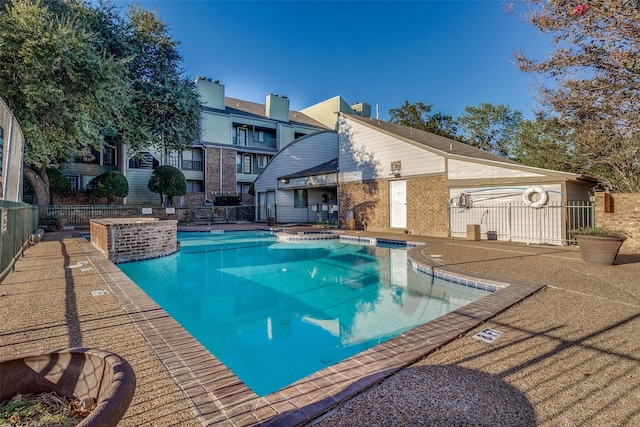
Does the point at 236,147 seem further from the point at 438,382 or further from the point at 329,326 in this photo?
the point at 438,382

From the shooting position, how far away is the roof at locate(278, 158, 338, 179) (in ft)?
60.3

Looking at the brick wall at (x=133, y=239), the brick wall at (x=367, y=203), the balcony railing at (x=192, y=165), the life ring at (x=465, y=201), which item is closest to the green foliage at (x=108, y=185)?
the balcony railing at (x=192, y=165)

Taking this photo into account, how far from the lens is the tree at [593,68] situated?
6261 mm

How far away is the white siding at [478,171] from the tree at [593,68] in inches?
83.7

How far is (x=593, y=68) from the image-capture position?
7.33 metres

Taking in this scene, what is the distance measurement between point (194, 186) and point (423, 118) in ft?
67.7

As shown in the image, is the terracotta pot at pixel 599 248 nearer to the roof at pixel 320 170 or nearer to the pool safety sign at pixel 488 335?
the pool safety sign at pixel 488 335

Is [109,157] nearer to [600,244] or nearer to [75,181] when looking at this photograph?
[75,181]

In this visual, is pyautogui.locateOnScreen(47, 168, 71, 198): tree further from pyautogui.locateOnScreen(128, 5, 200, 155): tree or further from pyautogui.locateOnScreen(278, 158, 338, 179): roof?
pyautogui.locateOnScreen(278, 158, 338, 179): roof

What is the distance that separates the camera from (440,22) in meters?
15.1

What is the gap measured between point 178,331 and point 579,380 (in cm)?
342

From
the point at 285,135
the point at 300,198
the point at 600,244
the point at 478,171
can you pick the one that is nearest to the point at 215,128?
the point at 285,135

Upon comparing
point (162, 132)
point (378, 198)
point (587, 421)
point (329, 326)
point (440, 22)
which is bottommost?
point (329, 326)

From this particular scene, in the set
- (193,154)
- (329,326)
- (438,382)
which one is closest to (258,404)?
(438,382)
